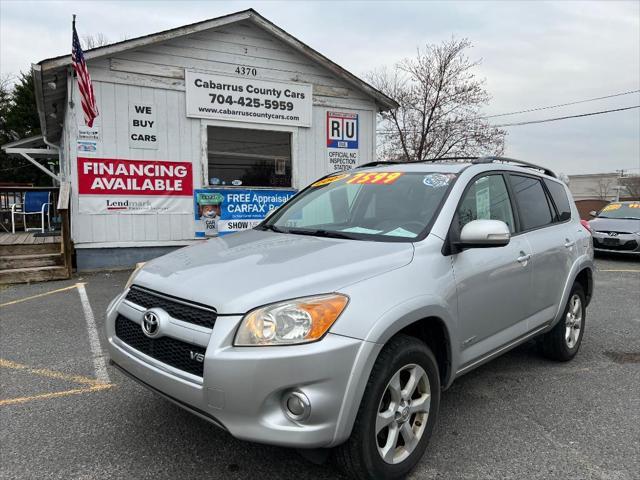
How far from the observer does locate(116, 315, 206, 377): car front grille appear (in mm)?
2262

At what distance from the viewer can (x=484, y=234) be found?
2.74 metres

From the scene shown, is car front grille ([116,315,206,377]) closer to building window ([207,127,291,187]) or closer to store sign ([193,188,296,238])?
store sign ([193,188,296,238])

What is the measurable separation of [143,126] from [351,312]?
7830mm

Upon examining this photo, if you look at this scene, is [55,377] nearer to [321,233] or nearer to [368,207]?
[321,233]

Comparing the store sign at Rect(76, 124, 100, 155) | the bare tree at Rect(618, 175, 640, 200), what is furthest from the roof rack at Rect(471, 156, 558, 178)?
the bare tree at Rect(618, 175, 640, 200)

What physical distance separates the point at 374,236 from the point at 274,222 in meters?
1.10

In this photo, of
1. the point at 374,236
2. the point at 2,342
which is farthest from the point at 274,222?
the point at 2,342

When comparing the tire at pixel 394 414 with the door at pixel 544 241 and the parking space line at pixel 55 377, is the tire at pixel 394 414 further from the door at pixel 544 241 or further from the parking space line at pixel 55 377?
the parking space line at pixel 55 377

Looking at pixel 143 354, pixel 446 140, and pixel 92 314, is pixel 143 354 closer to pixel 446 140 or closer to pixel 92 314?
pixel 92 314

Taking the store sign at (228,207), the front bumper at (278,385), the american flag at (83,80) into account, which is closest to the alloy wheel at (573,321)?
the front bumper at (278,385)

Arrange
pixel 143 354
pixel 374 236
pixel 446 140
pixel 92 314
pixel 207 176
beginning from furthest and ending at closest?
pixel 446 140, pixel 207 176, pixel 92 314, pixel 374 236, pixel 143 354

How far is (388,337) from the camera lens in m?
2.28

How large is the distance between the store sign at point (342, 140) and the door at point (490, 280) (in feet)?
23.4

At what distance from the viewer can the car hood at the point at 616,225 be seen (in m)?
11.4
